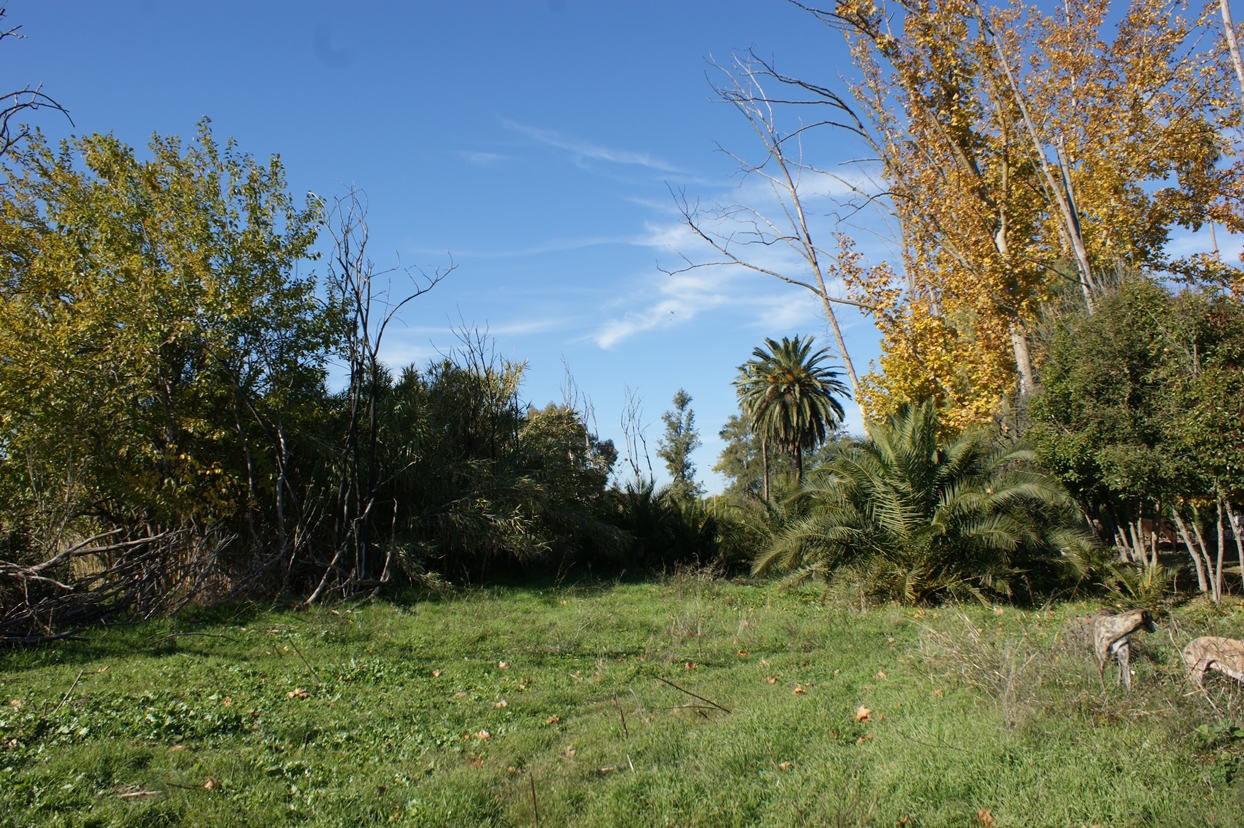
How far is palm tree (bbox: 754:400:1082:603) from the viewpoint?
12.7m

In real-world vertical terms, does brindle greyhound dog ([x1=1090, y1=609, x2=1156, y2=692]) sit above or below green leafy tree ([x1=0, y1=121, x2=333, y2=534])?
below

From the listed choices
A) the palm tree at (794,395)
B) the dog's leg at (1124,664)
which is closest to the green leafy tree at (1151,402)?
the dog's leg at (1124,664)

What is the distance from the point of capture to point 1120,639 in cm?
508

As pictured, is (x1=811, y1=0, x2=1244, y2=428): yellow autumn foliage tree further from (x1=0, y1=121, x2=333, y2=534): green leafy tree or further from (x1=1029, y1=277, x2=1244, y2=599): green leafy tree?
(x1=0, y1=121, x2=333, y2=534): green leafy tree

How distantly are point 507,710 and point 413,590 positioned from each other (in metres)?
8.17

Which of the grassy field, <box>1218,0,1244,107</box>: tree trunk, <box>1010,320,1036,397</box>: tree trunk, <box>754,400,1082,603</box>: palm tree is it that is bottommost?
the grassy field

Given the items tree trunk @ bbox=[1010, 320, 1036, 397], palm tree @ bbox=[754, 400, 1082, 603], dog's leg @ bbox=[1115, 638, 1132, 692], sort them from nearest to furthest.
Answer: dog's leg @ bbox=[1115, 638, 1132, 692] → palm tree @ bbox=[754, 400, 1082, 603] → tree trunk @ bbox=[1010, 320, 1036, 397]

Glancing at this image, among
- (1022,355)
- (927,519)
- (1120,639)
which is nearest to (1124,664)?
(1120,639)

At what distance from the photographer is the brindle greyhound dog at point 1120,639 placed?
502cm

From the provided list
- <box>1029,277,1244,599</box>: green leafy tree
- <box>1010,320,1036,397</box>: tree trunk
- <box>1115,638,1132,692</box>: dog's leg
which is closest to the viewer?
<box>1115,638,1132,692</box>: dog's leg

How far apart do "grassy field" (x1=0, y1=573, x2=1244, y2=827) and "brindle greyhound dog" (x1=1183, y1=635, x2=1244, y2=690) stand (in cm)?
14

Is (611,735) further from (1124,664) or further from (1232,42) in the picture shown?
(1232,42)

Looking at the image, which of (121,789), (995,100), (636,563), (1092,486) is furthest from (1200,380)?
(636,563)

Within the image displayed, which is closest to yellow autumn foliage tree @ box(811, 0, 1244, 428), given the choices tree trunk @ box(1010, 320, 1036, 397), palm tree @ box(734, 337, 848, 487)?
tree trunk @ box(1010, 320, 1036, 397)
